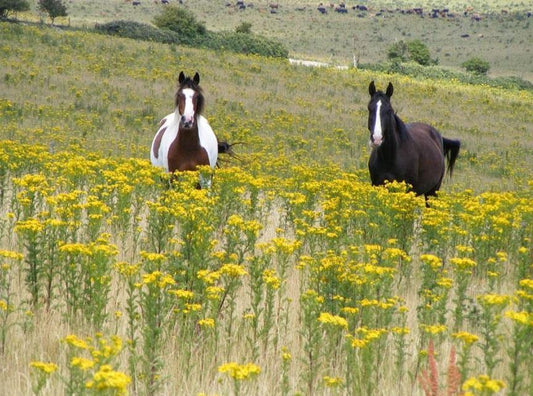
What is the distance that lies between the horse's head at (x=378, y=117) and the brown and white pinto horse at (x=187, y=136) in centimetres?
241

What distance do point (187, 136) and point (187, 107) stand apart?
0.60 m

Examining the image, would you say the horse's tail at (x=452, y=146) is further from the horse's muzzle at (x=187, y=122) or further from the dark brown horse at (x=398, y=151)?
the horse's muzzle at (x=187, y=122)

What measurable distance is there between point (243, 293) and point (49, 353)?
2.06 m

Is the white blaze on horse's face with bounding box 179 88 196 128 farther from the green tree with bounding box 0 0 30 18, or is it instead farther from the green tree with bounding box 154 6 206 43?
the green tree with bounding box 154 6 206 43

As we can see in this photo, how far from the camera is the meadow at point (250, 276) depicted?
4.19 meters

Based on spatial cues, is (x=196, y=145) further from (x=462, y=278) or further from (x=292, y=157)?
(x=292, y=157)

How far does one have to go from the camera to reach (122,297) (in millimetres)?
6039

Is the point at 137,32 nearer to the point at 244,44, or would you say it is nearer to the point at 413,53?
the point at 244,44

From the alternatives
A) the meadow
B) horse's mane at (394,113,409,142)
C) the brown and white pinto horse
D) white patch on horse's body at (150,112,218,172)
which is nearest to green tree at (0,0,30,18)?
the meadow

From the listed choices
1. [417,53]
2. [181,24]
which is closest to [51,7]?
[181,24]

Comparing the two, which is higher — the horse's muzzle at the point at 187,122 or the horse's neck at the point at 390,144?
the horse's muzzle at the point at 187,122

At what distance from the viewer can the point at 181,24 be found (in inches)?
1925

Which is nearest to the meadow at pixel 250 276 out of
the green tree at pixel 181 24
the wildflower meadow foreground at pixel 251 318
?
the wildflower meadow foreground at pixel 251 318

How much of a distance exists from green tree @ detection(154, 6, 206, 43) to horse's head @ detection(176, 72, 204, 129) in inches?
1475
